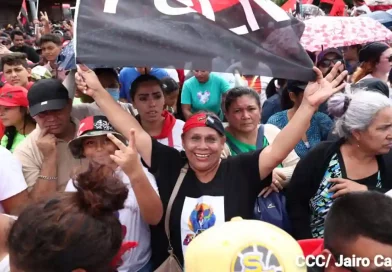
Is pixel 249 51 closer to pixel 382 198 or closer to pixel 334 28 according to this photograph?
pixel 382 198

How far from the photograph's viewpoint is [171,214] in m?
2.60

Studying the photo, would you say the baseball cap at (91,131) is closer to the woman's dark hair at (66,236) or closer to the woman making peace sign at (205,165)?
the woman making peace sign at (205,165)

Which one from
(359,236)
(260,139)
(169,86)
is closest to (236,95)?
(260,139)

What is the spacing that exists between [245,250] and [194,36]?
133cm

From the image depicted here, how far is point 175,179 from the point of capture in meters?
2.69

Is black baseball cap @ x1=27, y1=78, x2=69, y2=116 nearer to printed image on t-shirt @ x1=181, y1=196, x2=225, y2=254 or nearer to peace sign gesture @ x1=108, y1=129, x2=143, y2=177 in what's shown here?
peace sign gesture @ x1=108, y1=129, x2=143, y2=177

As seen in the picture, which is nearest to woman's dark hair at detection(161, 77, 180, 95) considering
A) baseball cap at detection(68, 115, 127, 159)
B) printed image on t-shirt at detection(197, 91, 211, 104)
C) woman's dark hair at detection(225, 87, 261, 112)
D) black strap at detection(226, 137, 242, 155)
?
printed image on t-shirt at detection(197, 91, 211, 104)

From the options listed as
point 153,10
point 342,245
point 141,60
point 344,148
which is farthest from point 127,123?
point 342,245

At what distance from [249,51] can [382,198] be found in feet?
3.52

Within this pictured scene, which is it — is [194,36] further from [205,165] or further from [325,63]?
[325,63]

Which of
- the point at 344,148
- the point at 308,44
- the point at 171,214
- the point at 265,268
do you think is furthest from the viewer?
the point at 308,44

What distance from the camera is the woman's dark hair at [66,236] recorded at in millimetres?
1494

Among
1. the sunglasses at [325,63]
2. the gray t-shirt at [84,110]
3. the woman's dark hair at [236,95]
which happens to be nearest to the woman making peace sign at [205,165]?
the gray t-shirt at [84,110]

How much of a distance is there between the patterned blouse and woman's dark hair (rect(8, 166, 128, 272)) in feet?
7.14
